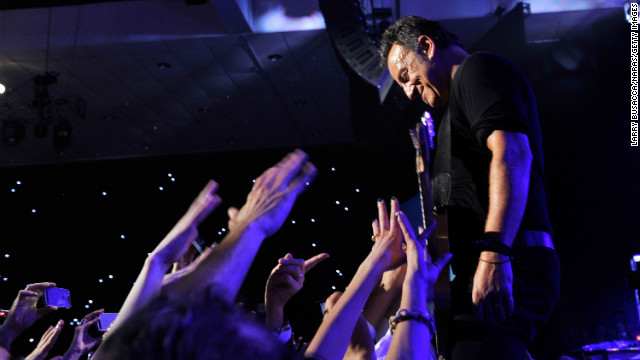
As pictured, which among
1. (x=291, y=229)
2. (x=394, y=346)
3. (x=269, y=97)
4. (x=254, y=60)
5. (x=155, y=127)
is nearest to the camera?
(x=394, y=346)

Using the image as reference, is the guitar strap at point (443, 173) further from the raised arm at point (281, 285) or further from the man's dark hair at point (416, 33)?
the raised arm at point (281, 285)

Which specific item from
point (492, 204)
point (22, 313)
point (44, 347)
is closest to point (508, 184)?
point (492, 204)

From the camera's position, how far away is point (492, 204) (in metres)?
1.26

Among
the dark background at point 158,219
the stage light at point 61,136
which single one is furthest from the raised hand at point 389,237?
the dark background at point 158,219

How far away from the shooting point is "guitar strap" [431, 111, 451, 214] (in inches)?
58.9

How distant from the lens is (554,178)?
304 inches

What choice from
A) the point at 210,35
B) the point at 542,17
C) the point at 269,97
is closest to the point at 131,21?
the point at 210,35

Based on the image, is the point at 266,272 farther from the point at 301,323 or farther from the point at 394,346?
the point at 394,346

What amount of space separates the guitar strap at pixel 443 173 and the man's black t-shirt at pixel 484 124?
0.02 m

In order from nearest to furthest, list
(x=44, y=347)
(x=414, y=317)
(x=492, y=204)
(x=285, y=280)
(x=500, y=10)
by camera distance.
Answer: (x=414, y=317), (x=492, y=204), (x=285, y=280), (x=44, y=347), (x=500, y=10)

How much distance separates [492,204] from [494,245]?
0.10 m

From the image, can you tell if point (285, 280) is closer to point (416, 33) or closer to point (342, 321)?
point (342, 321)

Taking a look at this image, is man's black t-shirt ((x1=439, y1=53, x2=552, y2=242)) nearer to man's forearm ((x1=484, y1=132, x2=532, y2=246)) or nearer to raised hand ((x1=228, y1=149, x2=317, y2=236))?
man's forearm ((x1=484, y1=132, x2=532, y2=246))

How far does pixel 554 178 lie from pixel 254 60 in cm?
412
